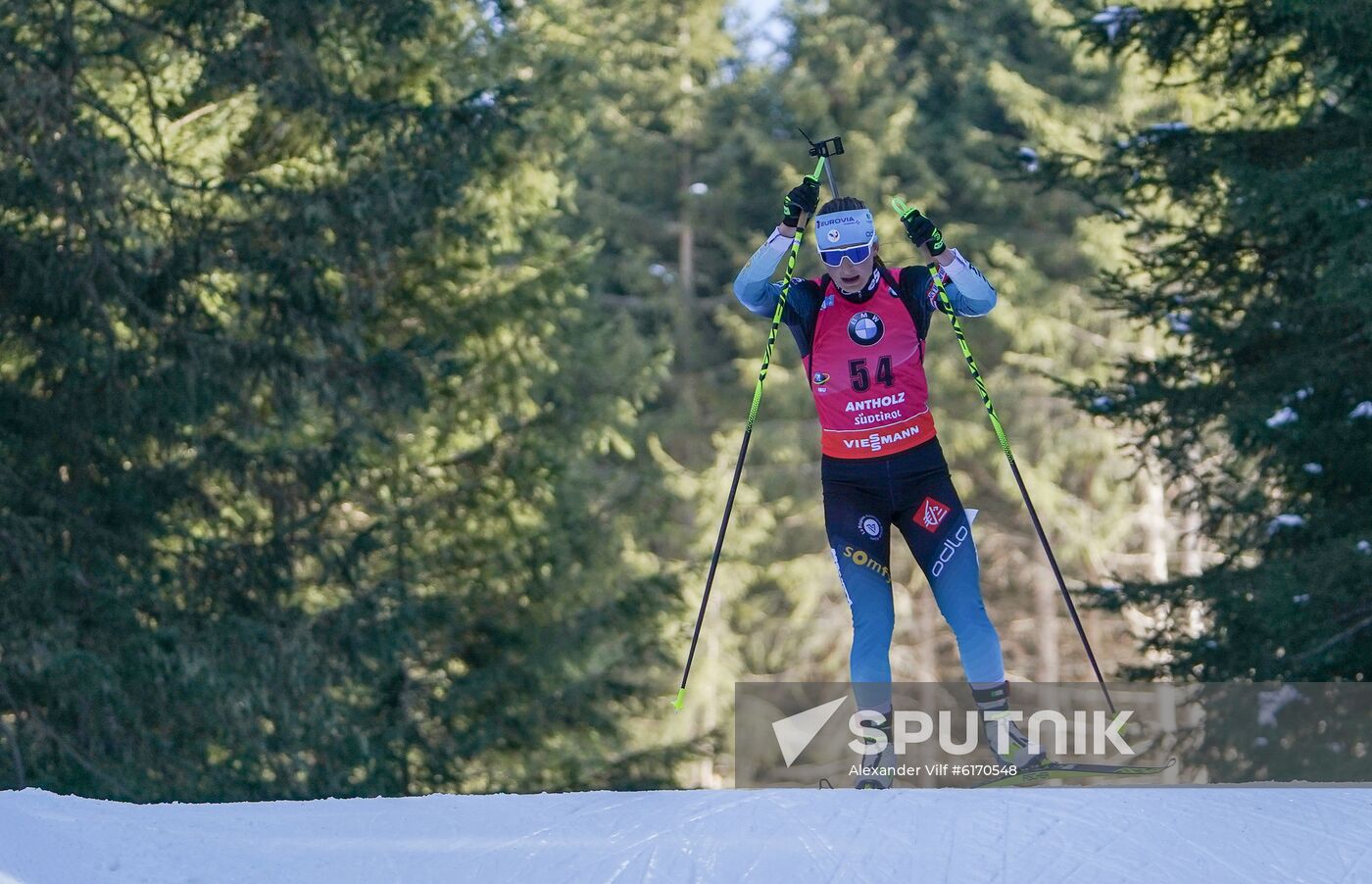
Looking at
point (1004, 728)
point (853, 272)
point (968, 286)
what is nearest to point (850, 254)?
point (853, 272)

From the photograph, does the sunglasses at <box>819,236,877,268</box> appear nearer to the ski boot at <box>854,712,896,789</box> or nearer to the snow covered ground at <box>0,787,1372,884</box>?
the ski boot at <box>854,712,896,789</box>

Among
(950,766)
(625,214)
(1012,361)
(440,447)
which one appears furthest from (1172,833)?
(625,214)

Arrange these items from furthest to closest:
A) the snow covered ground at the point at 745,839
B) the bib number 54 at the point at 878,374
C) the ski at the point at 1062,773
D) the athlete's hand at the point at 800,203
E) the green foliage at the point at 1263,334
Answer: the green foliage at the point at 1263,334, the bib number 54 at the point at 878,374, the athlete's hand at the point at 800,203, the ski at the point at 1062,773, the snow covered ground at the point at 745,839

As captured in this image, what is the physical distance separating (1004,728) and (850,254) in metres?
1.88

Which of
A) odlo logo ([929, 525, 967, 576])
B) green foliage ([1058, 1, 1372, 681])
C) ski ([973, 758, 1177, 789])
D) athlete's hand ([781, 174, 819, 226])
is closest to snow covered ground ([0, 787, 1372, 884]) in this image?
ski ([973, 758, 1177, 789])

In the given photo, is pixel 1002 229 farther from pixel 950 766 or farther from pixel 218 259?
pixel 950 766

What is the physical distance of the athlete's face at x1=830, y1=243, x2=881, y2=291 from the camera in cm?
645

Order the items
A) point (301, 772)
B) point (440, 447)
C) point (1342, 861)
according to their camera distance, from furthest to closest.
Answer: point (440, 447), point (301, 772), point (1342, 861)

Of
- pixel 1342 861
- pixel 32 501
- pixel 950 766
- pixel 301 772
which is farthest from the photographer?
pixel 301 772

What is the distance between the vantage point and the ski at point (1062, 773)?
6.22 meters

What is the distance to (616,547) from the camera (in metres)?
18.2

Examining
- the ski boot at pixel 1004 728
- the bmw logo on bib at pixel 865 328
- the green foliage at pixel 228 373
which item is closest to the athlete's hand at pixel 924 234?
the bmw logo on bib at pixel 865 328

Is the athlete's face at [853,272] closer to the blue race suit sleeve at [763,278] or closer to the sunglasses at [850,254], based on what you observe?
the sunglasses at [850,254]

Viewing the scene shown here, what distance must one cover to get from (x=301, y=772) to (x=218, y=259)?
397cm
